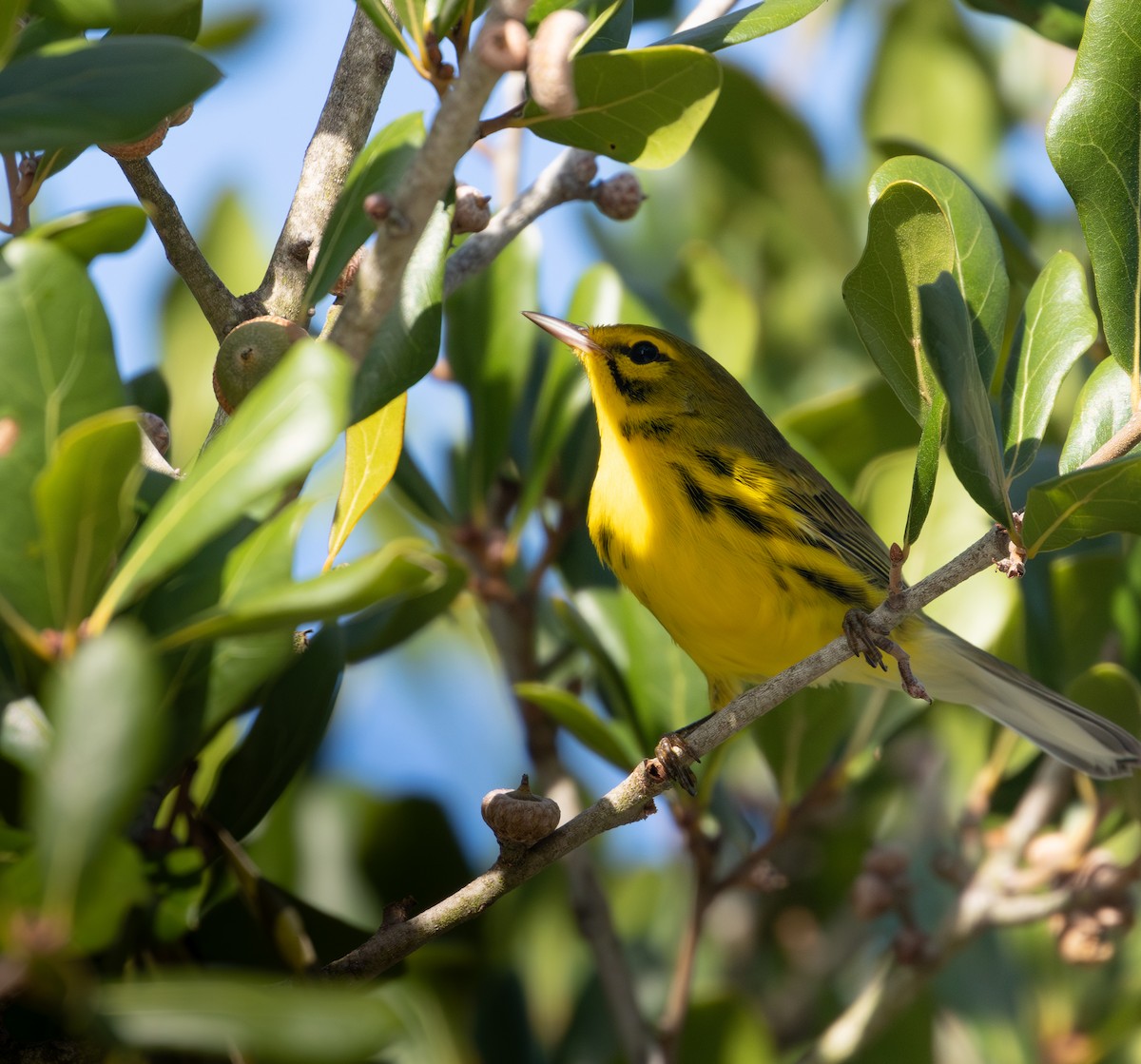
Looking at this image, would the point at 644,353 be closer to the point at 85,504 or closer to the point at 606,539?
the point at 606,539

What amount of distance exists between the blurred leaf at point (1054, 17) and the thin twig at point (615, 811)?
157 centimetres

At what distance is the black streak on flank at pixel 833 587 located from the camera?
3811 millimetres

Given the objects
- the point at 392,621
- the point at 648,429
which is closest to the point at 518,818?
the point at 392,621

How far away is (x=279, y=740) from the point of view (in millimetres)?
2346

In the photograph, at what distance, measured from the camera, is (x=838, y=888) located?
13.5ft

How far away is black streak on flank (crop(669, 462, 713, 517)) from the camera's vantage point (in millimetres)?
3840

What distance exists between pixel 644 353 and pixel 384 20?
229 centimetres

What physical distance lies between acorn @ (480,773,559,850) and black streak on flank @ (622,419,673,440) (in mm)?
1974

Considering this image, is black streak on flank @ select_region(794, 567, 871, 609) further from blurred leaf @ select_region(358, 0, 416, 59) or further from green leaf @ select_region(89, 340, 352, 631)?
green leaf @ select_region(89, 340, 352, 631)

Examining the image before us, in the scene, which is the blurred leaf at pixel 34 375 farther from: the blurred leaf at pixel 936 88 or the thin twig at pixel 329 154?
the blurred leaf at pixel 936 88

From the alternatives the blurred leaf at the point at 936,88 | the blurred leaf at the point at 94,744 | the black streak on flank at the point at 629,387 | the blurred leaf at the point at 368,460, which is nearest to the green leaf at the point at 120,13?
the blurred leaf at the point at 368,460

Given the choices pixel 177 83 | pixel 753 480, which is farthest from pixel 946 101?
pixel 177 83

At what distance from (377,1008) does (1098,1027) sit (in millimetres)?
3036

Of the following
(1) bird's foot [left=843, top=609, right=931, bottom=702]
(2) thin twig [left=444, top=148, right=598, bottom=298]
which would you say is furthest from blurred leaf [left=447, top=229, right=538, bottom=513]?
(1) bird's foot [left=843, top=609, right=931, bottom=702]
